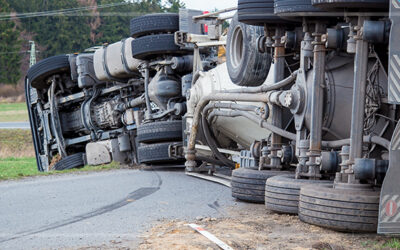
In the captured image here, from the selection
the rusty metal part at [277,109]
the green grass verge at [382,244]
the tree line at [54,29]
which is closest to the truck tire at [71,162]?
the rusty metal part at [277,109]

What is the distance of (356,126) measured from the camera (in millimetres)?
5871

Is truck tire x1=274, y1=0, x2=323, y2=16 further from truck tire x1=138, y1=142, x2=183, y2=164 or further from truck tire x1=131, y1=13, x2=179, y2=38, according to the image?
truck tire x1=131, y1=13, x2=179, y2=38

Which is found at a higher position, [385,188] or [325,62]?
[325,62]

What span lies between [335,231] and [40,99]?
1225 cm

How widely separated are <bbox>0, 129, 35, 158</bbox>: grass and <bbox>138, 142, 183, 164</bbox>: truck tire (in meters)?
10.8

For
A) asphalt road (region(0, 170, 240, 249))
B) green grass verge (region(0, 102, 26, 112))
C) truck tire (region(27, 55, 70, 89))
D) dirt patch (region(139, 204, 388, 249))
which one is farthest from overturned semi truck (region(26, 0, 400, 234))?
green grass verge (region(0, 102, 26, 112))

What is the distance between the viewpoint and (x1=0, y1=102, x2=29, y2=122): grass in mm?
39438

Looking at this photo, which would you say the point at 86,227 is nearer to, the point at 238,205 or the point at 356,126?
the point at 238,205

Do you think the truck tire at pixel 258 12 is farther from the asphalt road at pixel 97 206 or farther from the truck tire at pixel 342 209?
the truck tire at pixel 342 209

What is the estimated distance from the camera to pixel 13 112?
4212cm

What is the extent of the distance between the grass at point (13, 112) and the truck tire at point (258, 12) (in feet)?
107

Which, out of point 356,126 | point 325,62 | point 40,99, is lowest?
point 40,99

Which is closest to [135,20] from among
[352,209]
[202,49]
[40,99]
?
[202,49]

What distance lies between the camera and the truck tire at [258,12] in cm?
766
